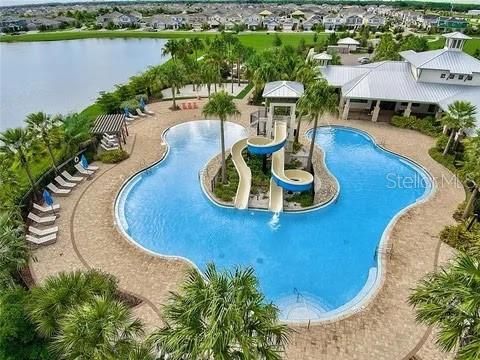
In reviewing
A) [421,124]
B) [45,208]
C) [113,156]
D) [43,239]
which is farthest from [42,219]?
A: [421,124]

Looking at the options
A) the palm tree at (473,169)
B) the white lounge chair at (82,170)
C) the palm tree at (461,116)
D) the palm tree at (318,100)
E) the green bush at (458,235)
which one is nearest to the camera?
the green bush at (458,235)

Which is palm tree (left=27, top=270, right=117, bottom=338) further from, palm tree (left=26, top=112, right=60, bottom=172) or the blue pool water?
palm tree (left=26, top=112, right=60, bottom=172)

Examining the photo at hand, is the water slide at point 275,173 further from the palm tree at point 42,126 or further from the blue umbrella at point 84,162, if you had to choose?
the palm tree at point 42,126

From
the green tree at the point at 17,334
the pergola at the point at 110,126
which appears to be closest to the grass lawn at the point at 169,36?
the pergola at the point at 110,126

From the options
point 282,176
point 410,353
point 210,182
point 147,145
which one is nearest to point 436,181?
point 282,176

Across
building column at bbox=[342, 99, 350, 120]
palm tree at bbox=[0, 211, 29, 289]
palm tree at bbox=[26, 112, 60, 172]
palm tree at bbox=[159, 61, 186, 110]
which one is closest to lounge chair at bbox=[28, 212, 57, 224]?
palm tree at bbox=[26, 112, 60, 172]

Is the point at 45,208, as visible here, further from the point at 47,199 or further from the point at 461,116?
the point at 461,116

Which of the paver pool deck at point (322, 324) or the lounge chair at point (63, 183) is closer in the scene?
the paver pool deck at point (322, 324)

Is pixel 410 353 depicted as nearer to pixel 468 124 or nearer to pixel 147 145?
pixel 468 124
